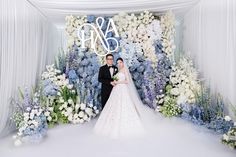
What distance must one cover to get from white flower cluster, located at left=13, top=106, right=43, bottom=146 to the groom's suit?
65cm

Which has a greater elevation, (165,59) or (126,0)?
(126,0)

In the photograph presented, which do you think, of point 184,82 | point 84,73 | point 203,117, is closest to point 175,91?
point 184,82

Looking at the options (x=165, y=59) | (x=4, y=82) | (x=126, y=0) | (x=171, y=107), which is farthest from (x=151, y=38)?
→ (x=4, y=82)

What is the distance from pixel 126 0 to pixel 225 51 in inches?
42.8

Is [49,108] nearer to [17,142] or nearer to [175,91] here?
[17,142]

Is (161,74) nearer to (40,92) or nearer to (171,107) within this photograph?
(171,107)

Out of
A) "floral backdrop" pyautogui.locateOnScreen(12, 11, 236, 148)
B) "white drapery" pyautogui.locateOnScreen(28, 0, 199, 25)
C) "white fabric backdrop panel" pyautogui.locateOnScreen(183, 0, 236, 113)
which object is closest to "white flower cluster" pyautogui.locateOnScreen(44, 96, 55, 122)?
"floral backdrop" pyautogui.locateOnScreen(12, 11, 236, 148)

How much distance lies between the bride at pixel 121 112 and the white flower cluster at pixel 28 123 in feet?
1.87

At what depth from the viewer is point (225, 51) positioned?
3.47 meters

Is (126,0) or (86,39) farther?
(86,39)

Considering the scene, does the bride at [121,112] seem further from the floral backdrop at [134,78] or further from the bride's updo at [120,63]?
the floral backdrop at [134,78]

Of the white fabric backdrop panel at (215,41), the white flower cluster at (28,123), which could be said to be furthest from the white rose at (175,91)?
the white flower cluster at (28,123)

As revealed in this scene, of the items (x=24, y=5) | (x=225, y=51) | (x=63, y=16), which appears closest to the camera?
(x=225, y=51)

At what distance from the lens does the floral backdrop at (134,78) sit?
12.2ft
